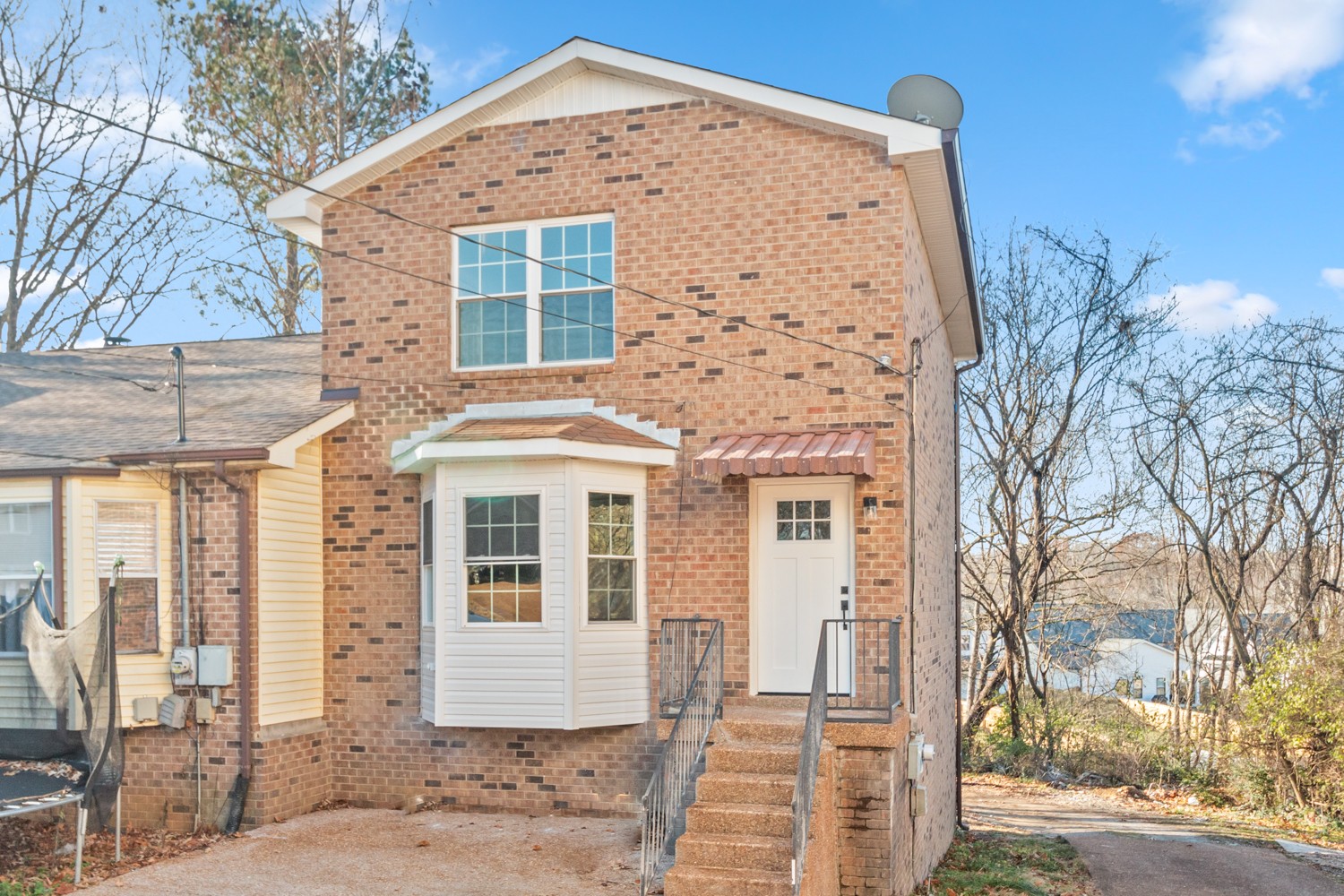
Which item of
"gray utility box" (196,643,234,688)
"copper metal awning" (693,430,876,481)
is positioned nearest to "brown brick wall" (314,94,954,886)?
"copper metal awning" (693,430,876,481)

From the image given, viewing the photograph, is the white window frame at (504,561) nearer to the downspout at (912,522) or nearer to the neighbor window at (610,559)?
the neighbor window at (610,559)

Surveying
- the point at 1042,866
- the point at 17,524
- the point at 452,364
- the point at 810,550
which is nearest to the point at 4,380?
the point at 17,524

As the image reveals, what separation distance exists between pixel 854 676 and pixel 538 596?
9.57 ft

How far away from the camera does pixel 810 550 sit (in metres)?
10.8

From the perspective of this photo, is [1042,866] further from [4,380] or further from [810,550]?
[4,380]

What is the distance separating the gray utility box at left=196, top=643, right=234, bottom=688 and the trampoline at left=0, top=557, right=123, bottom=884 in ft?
3.88

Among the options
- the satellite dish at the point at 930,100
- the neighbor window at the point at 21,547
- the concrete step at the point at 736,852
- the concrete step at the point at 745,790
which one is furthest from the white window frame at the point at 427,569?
the satellite dish at the point at 930,100

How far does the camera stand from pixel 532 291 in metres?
11.7

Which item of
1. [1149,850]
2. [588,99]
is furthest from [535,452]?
[1149,850]

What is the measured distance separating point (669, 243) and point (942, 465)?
535cm

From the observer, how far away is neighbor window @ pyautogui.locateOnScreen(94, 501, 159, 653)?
10812 mm

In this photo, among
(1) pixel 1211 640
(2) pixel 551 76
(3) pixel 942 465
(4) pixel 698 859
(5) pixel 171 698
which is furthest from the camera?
(1) pixel 1211 640

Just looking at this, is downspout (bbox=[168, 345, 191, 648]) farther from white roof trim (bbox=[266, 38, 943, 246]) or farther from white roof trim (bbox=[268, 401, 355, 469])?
white roof trim (bbox=[266, 38, 943, 246])

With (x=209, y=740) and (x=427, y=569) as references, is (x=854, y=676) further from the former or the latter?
(x=209, y=740)
